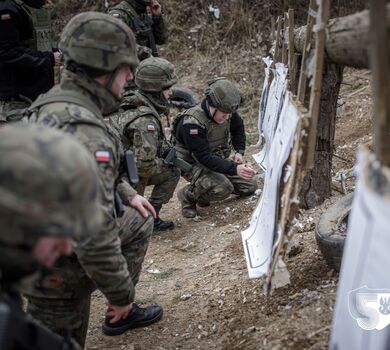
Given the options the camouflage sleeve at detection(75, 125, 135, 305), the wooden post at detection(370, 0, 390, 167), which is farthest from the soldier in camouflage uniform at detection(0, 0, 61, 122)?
the wooden post at detection(370, 0, 390, 167)

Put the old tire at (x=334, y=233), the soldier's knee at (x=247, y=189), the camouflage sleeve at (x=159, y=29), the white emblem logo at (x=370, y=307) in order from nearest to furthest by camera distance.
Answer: the white emblem logo at (x=370, y=307), the old tire at (x=334, y=233), the soldier's knee at (x=247, y=189), the camouflage sleeve at (x=159, y=29)

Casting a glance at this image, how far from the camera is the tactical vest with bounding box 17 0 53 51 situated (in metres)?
4.91

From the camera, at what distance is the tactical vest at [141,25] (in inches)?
272

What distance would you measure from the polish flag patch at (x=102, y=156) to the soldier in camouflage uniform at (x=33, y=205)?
696 mm

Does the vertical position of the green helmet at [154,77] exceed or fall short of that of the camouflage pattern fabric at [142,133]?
it exceeds it

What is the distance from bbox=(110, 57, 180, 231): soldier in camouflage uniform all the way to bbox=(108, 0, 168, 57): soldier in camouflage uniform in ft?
5.73

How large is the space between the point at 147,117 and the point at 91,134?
2.48 meters

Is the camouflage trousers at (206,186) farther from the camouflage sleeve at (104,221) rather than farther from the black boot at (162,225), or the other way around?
the camouflage sleeve at (104,221)

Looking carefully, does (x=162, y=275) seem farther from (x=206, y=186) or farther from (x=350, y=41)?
(x=350, y=41)

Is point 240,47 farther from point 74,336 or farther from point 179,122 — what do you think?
point 74,336

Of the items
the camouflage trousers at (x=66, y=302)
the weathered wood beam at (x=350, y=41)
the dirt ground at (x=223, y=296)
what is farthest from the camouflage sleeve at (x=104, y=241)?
the weathered wood beam at (x=350, y=41)

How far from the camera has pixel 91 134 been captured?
8.83ft

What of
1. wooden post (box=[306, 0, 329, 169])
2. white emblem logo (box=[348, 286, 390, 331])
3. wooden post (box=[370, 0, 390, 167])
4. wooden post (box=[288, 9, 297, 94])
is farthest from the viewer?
wooden post (box=[288, 9, 297, 94])

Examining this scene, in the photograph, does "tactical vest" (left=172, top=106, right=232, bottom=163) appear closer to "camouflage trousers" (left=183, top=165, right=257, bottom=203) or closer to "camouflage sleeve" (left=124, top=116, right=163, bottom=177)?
"camouflage trousers" (left=183, top=165, right=257, bottom=203)
